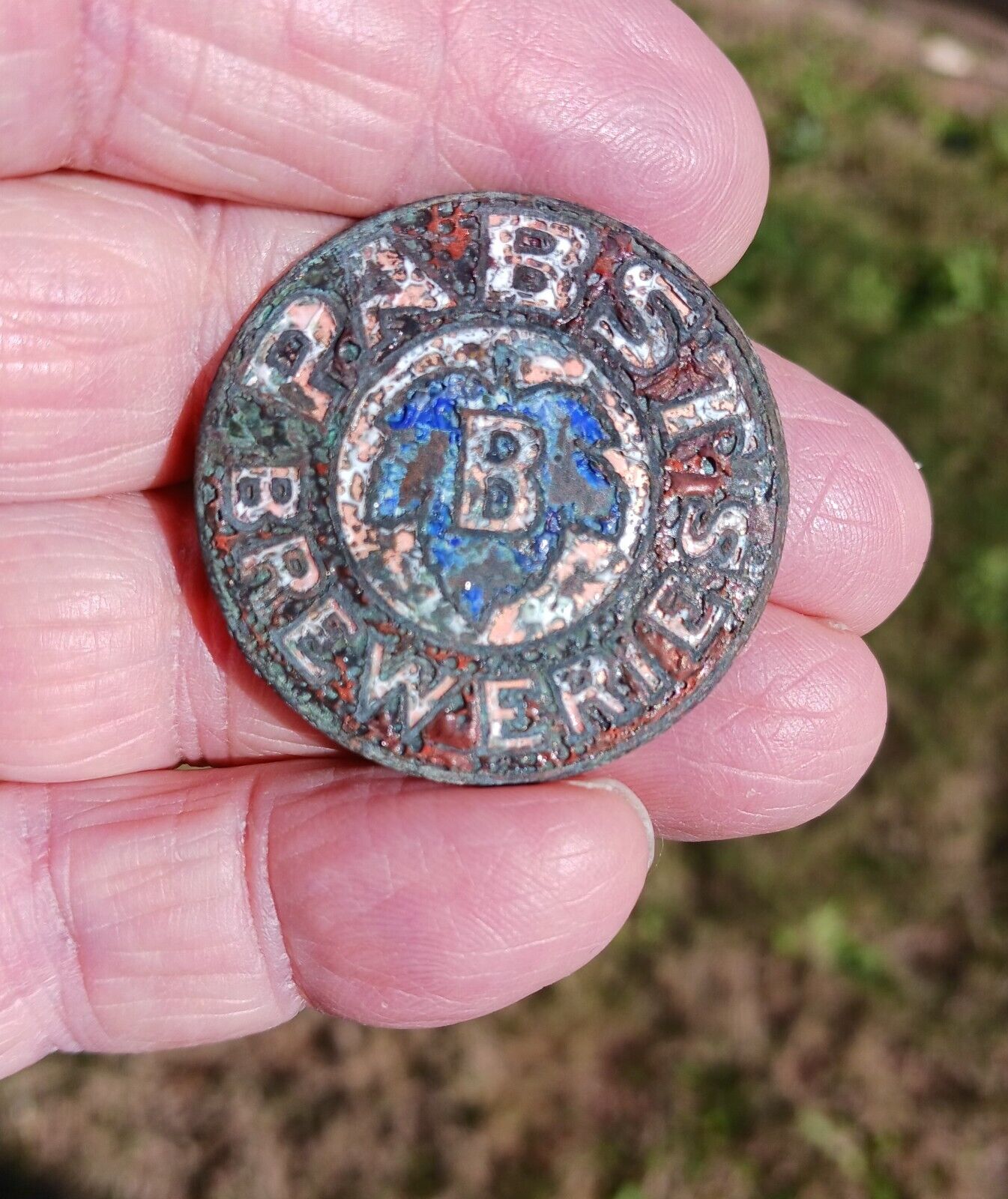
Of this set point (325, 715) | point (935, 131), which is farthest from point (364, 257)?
point (935, 131)

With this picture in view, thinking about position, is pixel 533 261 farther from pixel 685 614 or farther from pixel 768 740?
pixel 768 740

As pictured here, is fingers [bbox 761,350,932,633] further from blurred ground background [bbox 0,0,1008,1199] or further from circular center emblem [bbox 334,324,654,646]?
blurred ground background [bbox 0,0,1008,1199]

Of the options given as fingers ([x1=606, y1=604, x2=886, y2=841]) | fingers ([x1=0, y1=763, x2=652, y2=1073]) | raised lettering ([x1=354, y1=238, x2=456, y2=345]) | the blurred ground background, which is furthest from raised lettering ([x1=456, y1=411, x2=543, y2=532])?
the blurred ground background

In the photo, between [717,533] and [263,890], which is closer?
[717,533]

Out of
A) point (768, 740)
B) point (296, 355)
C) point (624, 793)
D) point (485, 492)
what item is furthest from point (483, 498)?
point (768, 740)

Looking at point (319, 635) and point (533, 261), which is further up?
point (533, 261)

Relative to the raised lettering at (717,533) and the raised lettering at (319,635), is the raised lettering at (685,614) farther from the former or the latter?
the raised lettering at (319,635)
